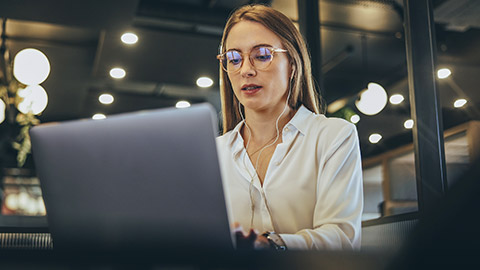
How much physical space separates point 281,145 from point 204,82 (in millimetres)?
4593

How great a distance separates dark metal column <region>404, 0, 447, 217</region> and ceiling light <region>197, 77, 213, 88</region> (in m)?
3.98

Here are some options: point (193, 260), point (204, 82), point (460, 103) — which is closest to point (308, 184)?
point (193, 260)

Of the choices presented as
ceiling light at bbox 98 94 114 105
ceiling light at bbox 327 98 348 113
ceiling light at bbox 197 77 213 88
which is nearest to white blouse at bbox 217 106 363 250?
ceiling light at bbox 197 77 213 88

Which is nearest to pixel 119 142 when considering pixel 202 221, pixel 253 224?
pixel 202 221

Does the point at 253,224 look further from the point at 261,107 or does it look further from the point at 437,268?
the point at 437,268

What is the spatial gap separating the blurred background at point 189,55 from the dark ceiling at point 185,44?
0.04ft

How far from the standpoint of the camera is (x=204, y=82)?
20.1ft

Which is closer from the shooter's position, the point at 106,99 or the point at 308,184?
the point at 308,184

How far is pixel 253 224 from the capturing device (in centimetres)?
155

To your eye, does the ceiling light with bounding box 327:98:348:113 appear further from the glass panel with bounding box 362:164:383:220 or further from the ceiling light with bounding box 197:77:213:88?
the ceiling light with bounding box 197:77:213:88

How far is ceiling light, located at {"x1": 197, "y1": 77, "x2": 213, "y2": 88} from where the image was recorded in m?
5.95

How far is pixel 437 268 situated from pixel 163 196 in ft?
1.46

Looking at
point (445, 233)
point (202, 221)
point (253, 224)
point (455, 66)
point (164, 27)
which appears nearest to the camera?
point (445, 233)

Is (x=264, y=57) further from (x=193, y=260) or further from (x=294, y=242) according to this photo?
(x=193, y=260)
